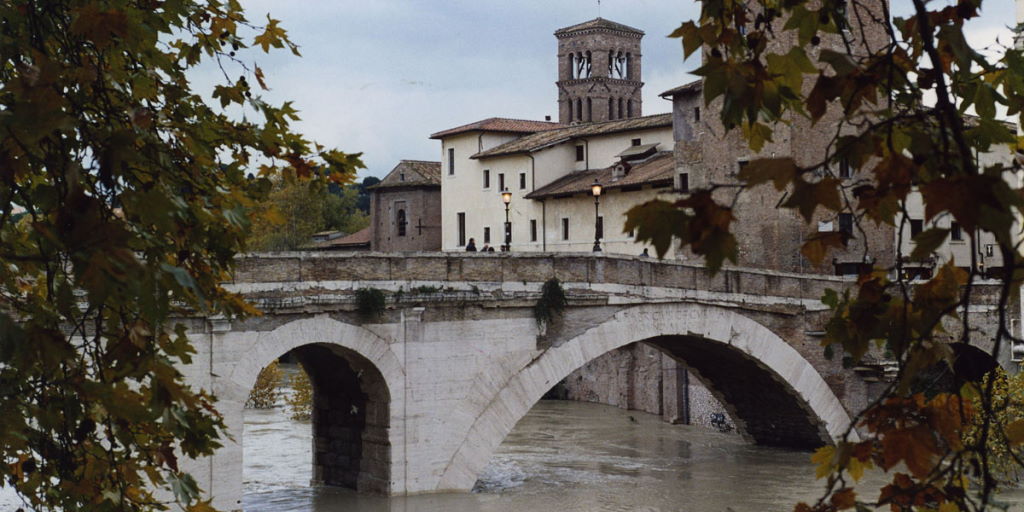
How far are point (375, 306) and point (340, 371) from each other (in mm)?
1834

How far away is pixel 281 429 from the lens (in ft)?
95.4

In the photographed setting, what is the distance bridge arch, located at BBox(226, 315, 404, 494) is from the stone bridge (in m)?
0.02

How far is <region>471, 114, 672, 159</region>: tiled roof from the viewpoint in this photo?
1572 inches

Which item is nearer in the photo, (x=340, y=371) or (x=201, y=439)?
(x=201, y=439)

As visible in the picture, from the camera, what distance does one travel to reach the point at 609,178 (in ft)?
125

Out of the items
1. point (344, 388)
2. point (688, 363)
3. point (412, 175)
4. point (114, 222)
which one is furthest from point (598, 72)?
point (114, 222)

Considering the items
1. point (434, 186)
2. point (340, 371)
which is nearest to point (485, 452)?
point (340, 371)

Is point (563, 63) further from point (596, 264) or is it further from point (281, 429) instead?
point (596, 264)

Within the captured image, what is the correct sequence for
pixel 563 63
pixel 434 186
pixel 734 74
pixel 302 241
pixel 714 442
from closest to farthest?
pixel 734 74 < pixel 714 442 < pixel 434 186 < pixel 302 241 < pixel 563 63

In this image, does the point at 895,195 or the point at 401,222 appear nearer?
the point at 895,195

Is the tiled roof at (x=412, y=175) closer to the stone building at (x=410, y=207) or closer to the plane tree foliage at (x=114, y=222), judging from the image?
the stone building at (x=410, y=207)

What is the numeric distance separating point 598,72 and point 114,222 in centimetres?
6042

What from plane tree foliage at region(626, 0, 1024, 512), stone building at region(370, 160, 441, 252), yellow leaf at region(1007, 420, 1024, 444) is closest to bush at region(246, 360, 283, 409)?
stone building at region(370, 160, 441, 252)

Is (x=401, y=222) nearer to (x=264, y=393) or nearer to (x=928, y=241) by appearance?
(x=264, y=393)
